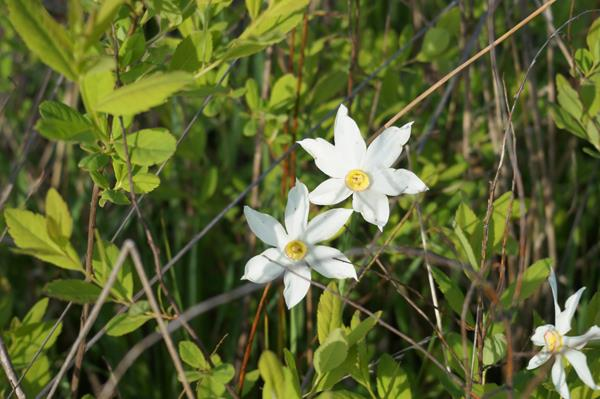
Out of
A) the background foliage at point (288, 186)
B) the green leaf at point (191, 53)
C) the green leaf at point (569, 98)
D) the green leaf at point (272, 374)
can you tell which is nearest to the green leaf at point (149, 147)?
the background foliage at point (288, 186)

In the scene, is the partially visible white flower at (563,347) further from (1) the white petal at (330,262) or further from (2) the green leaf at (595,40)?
(2) the green leaf at (595,40)

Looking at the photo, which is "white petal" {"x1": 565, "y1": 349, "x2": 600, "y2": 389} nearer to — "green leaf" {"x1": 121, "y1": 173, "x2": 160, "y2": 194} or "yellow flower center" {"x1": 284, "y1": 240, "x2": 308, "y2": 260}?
"yellow flower center" {"x1": 284, "y1": 240, "x2": 308, "y2": 260}

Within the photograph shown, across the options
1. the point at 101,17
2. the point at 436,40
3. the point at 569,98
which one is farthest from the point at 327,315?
the point at 436,40

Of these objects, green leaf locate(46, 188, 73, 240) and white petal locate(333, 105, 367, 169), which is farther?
white petal locate(333, 105, 367, 169)

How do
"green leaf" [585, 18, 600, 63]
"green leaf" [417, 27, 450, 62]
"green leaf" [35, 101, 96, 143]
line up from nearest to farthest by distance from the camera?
1. "green leaf" [35, 101, 96, 143]
2. "green leaf" [585, 18, 600, 63]
3. "green leaf" [417, 27, 450, 62]

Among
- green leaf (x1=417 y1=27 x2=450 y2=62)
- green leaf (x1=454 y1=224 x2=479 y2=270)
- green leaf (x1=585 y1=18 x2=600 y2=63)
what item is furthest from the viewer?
green leaf (x1=417 y1=27 x2=450 y2=62)

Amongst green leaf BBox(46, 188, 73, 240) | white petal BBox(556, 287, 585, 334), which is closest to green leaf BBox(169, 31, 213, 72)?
green leaf BBox(46, 188, 73, 240)

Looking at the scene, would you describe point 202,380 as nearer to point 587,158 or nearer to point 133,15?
point 133,15
